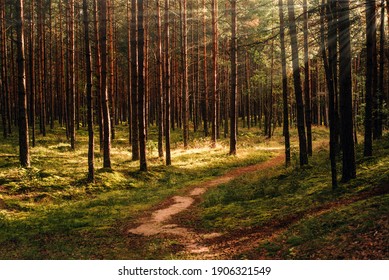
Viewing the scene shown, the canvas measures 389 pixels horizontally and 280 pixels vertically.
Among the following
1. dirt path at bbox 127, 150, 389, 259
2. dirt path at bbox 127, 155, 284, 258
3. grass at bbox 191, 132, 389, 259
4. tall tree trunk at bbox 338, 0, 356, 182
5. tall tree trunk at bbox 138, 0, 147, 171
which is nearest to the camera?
grass at bbox 191, 132, 389, 259

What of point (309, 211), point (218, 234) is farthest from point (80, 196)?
point (309, 211)

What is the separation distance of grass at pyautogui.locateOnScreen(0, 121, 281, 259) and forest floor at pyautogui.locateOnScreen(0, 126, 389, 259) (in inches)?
1.7

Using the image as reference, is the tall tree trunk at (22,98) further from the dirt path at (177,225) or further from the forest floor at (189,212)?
the dirt path at (177,225)

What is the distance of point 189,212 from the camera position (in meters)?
12.4

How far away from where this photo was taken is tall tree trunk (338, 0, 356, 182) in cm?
1062

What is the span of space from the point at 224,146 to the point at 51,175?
52.1 ft

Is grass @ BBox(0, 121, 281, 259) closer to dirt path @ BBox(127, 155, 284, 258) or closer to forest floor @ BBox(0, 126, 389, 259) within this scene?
forest floor @ BBox(0, 126, 389, 259)

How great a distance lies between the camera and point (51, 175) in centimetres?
1551

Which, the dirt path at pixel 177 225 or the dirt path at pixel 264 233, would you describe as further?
the dirt path at pixel 177 225

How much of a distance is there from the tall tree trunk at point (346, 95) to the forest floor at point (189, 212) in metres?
0.62

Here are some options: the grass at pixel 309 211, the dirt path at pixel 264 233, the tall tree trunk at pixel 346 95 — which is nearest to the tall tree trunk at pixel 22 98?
the grass at pixel 309 211

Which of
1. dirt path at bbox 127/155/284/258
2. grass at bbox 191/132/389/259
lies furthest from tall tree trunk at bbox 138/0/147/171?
grass at bbox 191/132/389/259

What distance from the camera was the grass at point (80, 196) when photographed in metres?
9.16
